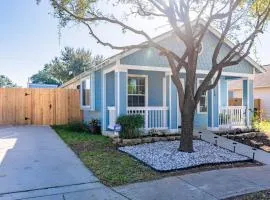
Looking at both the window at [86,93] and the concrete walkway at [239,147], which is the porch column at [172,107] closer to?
the concrete walkway at [239,147]

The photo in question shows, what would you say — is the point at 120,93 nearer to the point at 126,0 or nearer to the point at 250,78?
the point at 126,0

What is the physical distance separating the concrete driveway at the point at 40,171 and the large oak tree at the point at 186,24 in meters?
3.67

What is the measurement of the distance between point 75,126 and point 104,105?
3.02 m

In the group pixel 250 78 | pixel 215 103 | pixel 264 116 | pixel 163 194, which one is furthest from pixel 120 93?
pixel 264 116

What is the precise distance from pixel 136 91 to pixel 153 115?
195 cm

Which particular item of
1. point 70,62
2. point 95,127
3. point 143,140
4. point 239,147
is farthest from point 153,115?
point 70,62

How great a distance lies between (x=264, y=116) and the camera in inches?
990

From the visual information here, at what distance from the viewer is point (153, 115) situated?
502 inches

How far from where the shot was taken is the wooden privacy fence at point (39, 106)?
57.8 feet

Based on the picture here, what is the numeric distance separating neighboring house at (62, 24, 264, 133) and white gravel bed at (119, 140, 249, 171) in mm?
2206

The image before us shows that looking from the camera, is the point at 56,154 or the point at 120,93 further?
the point at 120,93

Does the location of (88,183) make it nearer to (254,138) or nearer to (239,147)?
(239,147)

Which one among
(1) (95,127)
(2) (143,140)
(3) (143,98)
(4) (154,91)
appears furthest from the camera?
(1) (95,127)

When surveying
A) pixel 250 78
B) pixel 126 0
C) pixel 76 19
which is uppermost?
pixel 126 0
